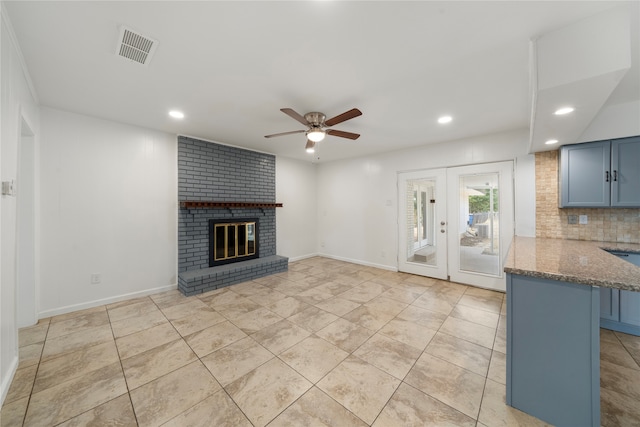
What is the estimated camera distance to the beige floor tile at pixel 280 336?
223 centimetres

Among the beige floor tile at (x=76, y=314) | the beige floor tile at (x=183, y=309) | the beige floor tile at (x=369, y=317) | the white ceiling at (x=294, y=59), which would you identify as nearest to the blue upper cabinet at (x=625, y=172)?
the white ceiling at (x=294, y=59)

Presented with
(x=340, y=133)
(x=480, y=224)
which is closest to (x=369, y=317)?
(x=340, y=133)

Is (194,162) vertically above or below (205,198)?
above

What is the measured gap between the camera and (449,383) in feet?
5.80

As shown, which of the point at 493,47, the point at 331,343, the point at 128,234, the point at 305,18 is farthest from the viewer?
the point at 128,234

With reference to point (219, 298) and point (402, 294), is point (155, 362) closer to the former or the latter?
point (219, 298)

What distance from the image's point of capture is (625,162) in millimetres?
2641

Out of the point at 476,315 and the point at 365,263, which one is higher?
the point at 365,263

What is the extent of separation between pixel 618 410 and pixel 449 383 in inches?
40.4

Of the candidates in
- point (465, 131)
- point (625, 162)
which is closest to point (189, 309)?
point (465, 131)

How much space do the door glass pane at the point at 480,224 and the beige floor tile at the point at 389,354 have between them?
2.49 meters

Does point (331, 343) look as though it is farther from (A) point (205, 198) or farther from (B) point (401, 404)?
(A) point (205, 198)

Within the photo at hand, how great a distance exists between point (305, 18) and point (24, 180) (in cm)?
361

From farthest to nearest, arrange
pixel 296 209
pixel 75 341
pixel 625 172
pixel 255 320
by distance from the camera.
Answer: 1. pixel 296 209
2. pixel 255 320
3. pixel 625 172
4. pixel 75 341
